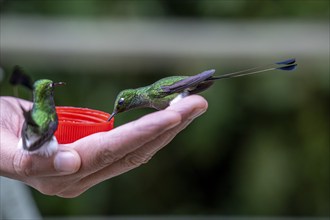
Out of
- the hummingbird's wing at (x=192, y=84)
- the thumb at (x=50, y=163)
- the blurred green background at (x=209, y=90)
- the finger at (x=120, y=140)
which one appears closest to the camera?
the finger at (x=120, y=140)

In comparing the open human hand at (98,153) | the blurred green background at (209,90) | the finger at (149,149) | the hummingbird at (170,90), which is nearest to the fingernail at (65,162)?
the open human hand at (98,153)

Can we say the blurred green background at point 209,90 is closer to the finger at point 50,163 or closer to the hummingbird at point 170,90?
the hummingbird at point 170,90

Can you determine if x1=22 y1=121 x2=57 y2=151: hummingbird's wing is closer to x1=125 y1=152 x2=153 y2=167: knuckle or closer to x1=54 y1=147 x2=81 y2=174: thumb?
x1=54 y1=147 x2=81 y2=174: thumb

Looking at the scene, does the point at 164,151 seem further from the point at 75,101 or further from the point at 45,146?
the point at 45,146

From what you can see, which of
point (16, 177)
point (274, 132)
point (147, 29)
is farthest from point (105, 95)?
point (16, 177)

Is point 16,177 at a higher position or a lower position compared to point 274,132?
higher

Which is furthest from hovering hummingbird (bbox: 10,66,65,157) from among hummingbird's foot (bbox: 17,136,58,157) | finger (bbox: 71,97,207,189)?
finger (bbox: 71,97,207,189)
